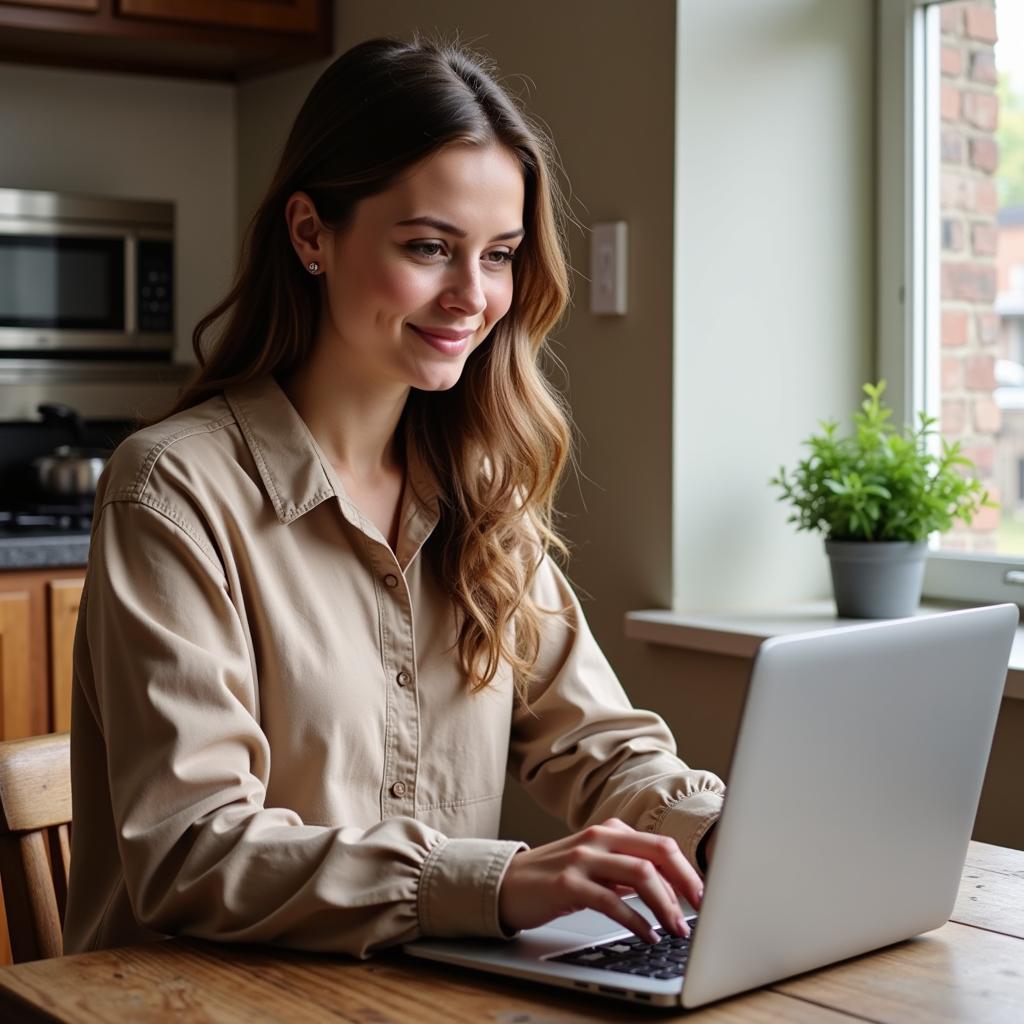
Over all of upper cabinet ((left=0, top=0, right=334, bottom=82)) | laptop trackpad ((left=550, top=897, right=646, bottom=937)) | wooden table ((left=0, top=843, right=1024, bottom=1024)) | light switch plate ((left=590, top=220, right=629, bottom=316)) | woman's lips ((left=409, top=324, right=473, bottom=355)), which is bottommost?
wooden table ((left=0, top=843, right=1024, bottom=1024))

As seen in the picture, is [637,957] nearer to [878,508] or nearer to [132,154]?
[878,508]

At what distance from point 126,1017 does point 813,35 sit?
2033mm

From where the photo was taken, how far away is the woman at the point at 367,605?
1129 mm

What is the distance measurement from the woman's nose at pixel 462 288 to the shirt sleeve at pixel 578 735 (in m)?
0.34

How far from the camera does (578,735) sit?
5.03 feet

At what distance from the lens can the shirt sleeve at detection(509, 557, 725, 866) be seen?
1469mm

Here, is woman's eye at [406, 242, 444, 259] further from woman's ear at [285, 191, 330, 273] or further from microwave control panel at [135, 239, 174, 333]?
microwave control panel at [135, 239, 174, 333]

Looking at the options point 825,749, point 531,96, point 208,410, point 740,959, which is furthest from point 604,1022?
point 531,96

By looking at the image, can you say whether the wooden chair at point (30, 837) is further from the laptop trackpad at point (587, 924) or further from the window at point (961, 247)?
the window at point (961, 247)

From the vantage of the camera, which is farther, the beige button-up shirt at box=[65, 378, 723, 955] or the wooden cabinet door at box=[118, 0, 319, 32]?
the wooden cabinet door at box=[118, 0, 319, 32]

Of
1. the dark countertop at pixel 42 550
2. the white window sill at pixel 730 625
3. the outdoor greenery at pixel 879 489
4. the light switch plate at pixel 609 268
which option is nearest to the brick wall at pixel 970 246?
the outdoor greenery at pixel 879 489

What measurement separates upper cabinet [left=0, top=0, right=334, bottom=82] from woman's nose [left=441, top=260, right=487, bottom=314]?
186cm

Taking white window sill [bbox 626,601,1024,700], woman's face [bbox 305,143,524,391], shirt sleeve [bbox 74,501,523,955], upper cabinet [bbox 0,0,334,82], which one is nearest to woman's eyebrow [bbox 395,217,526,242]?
woman's face [bbox 305,143,524,391]

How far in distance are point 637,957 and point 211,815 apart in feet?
1.08
